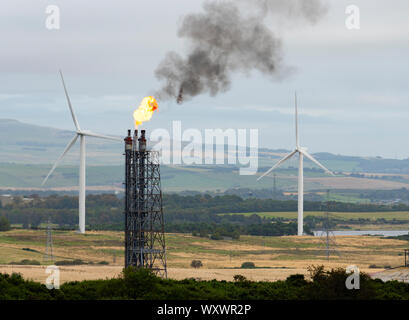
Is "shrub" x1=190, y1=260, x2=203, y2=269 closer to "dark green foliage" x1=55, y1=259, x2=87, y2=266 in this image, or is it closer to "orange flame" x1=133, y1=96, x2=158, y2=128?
"dark green foliage" x1=55, y1=259, x2=87, y2=266

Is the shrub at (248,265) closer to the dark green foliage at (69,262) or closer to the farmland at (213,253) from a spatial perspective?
the farmland at (213,253)

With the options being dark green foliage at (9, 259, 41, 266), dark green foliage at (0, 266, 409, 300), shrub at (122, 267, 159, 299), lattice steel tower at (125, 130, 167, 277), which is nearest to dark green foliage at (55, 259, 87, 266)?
dark green foliage at (9, 259, 41, 266)

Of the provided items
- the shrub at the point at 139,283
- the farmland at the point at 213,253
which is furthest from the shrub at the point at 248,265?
the shrub at the point at 139,283

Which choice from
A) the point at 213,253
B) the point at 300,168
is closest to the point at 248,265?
the point at 213,253

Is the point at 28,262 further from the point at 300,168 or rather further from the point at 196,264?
the point at 300,168
